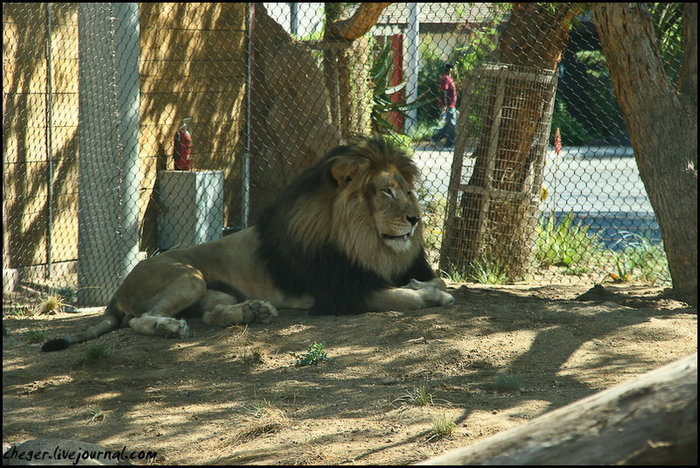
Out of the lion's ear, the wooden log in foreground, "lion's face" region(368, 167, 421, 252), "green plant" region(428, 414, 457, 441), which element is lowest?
"green plant" region(428, 414, 457, 441)

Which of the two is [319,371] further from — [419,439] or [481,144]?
[481,144]

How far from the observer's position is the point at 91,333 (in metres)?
5.70

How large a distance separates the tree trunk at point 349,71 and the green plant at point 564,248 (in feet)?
7.81

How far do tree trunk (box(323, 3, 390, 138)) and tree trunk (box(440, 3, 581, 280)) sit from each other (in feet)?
4.93

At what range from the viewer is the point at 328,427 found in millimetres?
3912

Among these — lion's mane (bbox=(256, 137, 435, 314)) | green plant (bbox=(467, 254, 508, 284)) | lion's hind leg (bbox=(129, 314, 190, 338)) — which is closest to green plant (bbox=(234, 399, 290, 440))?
lion's hind leg (bbox=(129, 314, 190, 338))

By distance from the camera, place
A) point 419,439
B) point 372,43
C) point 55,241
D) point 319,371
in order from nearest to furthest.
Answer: point 419,439 < point 319,371 < point 55,241 < point 372,43

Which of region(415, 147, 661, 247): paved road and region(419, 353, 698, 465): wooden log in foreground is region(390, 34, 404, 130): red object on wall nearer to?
region(415, 147, 661, 247): paved road

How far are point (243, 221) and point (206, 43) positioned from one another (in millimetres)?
2219

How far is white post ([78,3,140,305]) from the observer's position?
732 cm

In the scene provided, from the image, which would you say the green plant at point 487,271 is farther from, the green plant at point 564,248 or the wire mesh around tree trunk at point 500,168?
the green plant at point 564,248

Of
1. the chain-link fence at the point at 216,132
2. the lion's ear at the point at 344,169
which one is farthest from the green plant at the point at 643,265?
the lion's ear at the point at 344,169

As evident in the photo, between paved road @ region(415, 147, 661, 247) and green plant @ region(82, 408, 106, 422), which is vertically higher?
paved road @ region(415, 147, 661, 247)

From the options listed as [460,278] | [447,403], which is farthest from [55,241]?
[447,403]
